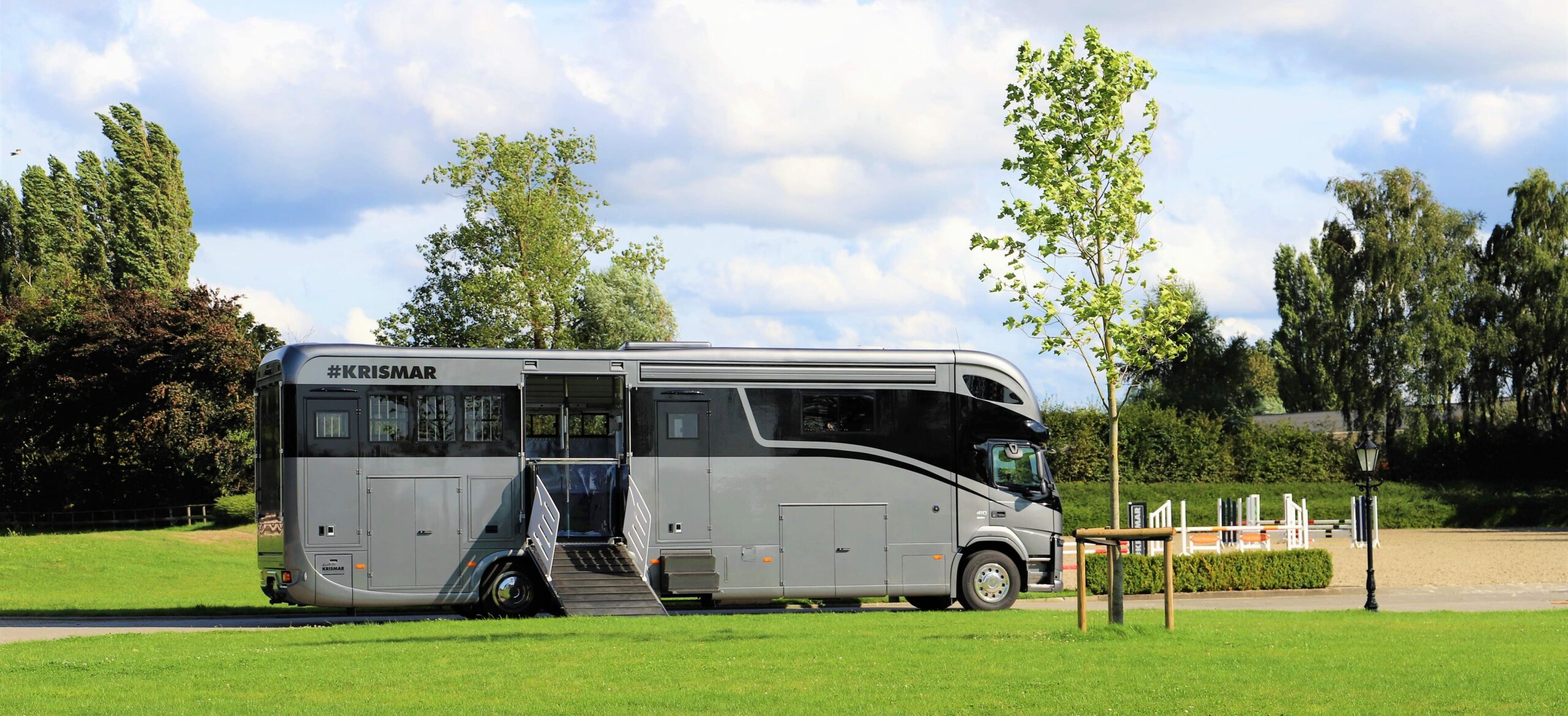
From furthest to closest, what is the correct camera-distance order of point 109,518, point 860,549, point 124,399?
1. point 109,518
2. point 124,399
3. point 860,549

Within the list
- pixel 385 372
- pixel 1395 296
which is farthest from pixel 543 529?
pixel 1395 296

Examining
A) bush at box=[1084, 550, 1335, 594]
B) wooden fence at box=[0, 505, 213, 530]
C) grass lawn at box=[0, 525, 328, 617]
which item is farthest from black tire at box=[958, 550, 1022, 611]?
wooden fence at box=[0, 505, 213, 530]

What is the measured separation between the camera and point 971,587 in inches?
808

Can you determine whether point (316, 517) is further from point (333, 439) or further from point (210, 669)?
point (210, 669)

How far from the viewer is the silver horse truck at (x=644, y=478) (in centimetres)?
1889

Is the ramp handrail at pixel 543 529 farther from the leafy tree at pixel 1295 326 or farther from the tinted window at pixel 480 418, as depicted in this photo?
the leafy tree at pixel 1295 326

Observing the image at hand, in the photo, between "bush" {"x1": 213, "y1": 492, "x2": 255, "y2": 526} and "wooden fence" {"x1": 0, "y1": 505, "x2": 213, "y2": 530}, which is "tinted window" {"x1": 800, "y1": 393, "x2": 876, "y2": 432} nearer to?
"bush" {"x1": 213, "y1": 492, "x2": 255, "y2": 526}

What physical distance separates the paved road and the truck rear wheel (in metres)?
1.56

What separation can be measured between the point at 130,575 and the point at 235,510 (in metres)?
19.6

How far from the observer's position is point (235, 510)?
51.6 metres

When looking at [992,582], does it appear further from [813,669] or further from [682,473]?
[813,669]

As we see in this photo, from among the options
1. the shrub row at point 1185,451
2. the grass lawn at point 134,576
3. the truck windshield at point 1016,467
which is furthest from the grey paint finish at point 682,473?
the shrub row at point 1185,451

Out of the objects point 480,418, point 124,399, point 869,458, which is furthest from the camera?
point 124,399

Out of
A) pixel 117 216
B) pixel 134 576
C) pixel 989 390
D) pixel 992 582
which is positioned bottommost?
pixel 134 576
